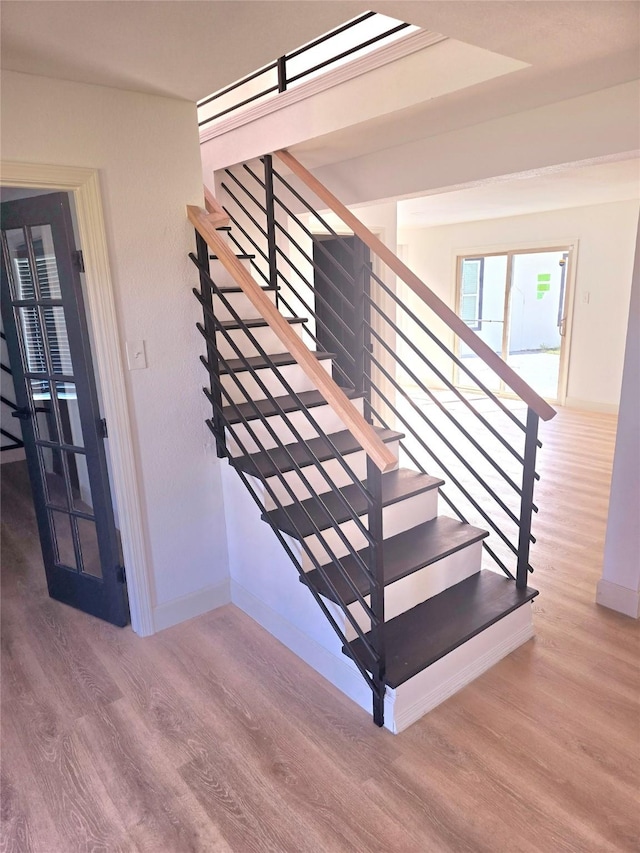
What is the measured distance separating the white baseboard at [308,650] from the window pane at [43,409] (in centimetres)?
118

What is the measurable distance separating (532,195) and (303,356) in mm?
4436

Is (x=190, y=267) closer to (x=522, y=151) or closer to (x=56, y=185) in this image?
(x=56, y=185)

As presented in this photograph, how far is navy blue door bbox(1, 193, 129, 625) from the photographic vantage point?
7.75 ft

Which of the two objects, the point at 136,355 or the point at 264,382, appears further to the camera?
the point at 264,382

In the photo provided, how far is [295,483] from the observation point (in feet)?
8.30

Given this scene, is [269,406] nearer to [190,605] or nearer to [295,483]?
[295,483]

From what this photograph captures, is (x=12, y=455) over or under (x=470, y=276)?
under

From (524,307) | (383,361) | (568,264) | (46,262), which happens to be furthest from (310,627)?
(524,307)

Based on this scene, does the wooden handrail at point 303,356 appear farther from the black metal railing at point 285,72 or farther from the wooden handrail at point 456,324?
the black metal railing at point 285,72

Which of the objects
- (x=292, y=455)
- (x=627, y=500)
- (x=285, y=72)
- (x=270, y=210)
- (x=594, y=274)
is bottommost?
(x=627, y=500)

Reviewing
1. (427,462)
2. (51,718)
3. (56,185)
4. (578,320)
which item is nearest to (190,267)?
(56,185)

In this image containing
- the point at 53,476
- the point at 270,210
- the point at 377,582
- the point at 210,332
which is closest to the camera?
the point at 377,582

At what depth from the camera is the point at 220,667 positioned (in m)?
2.41

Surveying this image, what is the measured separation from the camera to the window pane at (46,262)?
2.36m
